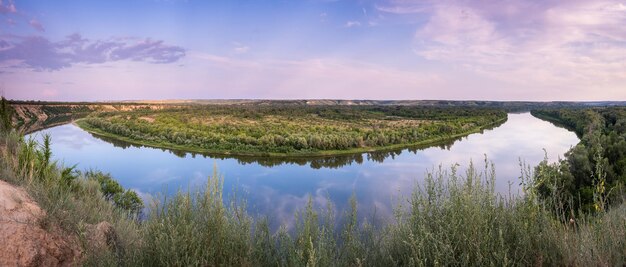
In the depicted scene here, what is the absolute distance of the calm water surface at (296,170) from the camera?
26828 mm

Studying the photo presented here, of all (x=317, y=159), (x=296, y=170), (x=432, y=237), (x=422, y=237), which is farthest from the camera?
(x=317, y=159)

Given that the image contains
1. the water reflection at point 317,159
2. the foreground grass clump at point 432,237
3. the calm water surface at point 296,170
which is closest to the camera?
the foreground grass clump at point 432,237

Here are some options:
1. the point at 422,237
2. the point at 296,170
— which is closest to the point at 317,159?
the point at 296,170

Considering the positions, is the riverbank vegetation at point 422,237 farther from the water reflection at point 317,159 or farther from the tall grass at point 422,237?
the water reflection at point 317,159

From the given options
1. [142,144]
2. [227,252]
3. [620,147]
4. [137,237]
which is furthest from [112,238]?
[142,144]

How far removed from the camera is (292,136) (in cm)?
4994

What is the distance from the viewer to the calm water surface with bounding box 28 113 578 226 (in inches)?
1056

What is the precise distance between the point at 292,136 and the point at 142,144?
21715 millimetres

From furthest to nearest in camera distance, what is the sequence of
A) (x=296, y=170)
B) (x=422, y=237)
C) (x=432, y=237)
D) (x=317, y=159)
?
(x=317, y=159) → (x=296, y=170) → (x=422, y=237) → (x=432, y=237)

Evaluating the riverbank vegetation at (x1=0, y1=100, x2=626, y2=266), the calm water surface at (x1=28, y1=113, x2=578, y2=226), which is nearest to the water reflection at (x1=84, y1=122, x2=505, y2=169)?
the calm water surface at (x1=28, y1=113, x2=578, y2=226)

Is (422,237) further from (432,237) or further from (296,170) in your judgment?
(296,170)

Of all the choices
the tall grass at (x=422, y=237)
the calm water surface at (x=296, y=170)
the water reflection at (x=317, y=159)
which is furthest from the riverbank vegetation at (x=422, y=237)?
the water reflection at (x=317, y=159)

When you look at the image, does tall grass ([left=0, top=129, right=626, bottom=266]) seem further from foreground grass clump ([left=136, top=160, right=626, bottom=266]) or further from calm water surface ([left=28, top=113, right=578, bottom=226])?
calm water surface ([left=28, top=113, right=578, bottom=226])

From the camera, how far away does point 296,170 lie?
124ft
